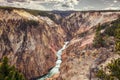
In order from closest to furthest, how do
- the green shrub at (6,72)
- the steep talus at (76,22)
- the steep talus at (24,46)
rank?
the green shrub at (6,72)
the steep talus at (24,46)
the steep talus at (76,22)

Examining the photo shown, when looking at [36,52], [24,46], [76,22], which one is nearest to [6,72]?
[24,46]

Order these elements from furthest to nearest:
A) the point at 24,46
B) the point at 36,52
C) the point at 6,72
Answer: the point at 36,52, the point at 24,46, the point at 6,72

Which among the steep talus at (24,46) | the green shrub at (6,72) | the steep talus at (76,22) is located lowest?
the steep talus at (76,22)

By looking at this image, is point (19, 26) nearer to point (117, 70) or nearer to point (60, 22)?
point (117, 70)

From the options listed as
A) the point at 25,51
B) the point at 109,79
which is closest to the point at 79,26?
the point at 25,51

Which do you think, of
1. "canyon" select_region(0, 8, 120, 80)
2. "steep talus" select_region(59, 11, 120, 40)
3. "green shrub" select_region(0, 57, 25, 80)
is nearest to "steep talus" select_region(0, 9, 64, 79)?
"canyon" select_region(0, 8, 120, 80)

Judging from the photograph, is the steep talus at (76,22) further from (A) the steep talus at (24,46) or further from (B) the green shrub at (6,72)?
(B) the green shrub at (6,72)

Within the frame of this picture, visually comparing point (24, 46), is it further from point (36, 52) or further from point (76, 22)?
point (76, 22)

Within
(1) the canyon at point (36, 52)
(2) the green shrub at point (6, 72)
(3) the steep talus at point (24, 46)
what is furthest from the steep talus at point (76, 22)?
(2) the green shrub at point (6, 72)

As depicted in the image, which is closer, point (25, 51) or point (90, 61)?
point (90, 61)
